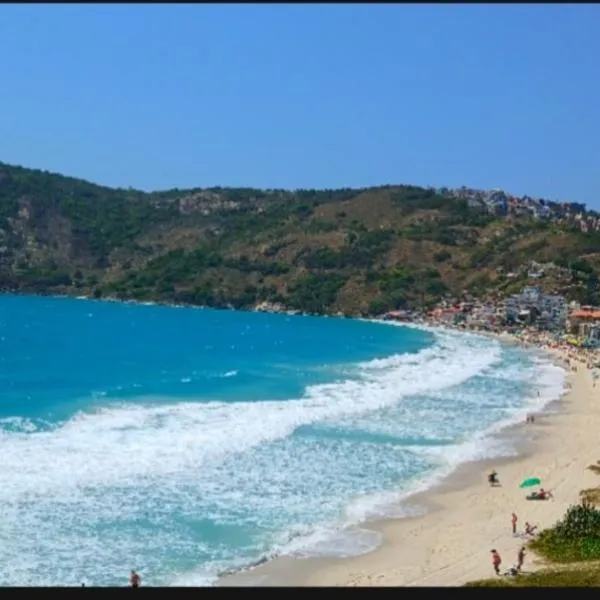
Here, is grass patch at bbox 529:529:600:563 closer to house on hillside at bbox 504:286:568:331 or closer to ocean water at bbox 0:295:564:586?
ocean water at bbox 0:295:564:586

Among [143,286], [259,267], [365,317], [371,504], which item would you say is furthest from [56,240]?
[371,504]

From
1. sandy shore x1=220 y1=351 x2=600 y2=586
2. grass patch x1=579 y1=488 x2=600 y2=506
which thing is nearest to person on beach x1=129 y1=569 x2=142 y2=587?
sandy shore x1=220 y1=351 x2=600 y2=586

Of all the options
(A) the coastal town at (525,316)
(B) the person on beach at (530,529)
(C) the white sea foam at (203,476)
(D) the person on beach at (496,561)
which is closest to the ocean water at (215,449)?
(C) the white sea foam at (203,476)

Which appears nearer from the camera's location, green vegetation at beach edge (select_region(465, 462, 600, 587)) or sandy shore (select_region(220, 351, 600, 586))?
green vegetation at beach edge (select_region(465, 462, 600, 587))

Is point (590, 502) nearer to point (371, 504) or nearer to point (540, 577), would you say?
point (371, 504)

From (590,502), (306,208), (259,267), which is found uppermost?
(306,208)

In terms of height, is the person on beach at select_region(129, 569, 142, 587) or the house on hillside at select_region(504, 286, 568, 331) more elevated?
the house on hillside at select_region(504, 286, 568, 331)
